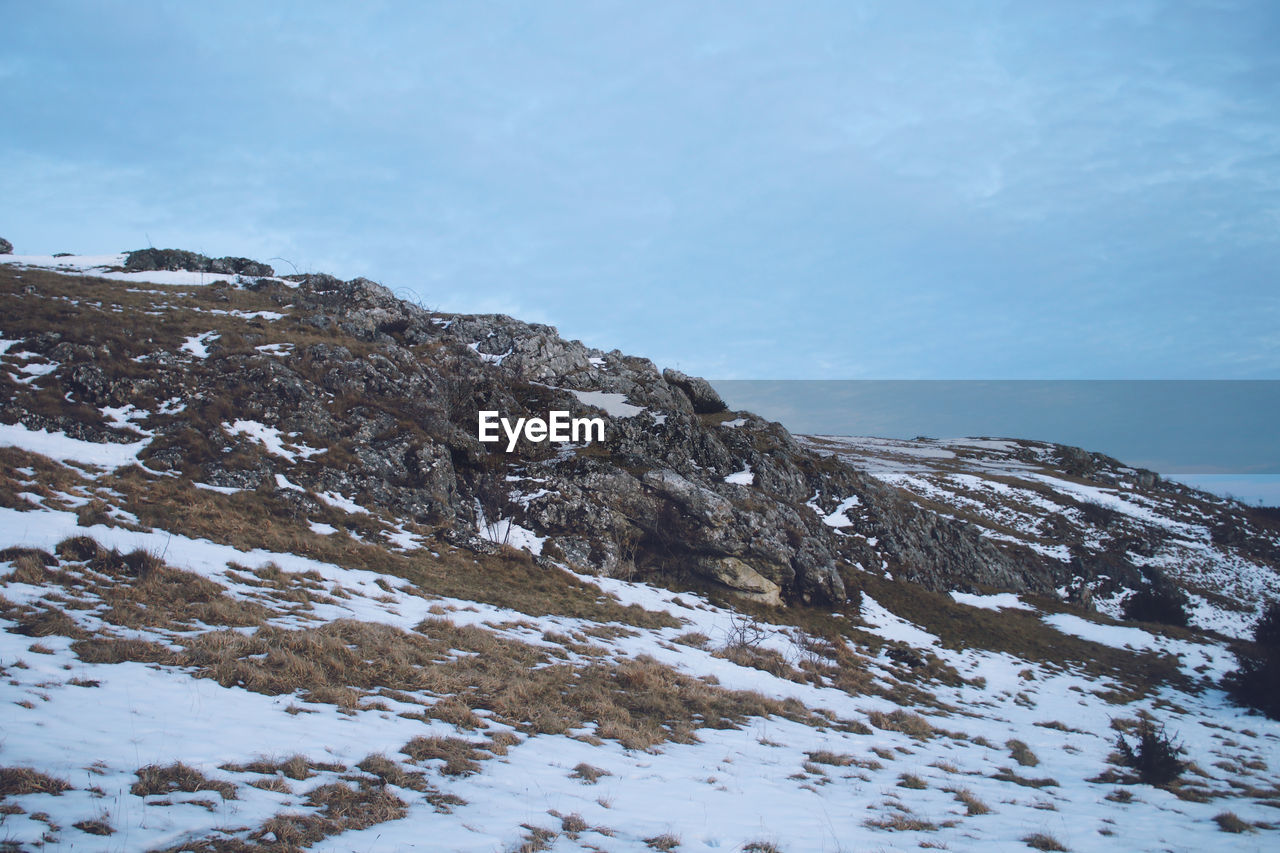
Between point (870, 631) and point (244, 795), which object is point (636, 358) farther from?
Result: point (244, 795)

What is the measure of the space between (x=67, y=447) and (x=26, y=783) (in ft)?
64.8

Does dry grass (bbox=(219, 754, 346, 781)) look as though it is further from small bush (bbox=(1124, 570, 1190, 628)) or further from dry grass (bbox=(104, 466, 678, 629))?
small bush (bbox=(1124, 570, 1190, 628))

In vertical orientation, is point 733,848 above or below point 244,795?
below

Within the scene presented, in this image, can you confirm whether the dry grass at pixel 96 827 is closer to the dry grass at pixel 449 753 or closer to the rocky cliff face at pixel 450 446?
the dry grass at pixel 449 753

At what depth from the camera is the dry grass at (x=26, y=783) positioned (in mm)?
5250

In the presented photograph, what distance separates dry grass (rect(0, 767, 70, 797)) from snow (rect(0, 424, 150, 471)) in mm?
17868

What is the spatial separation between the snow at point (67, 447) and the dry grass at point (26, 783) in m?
17.9

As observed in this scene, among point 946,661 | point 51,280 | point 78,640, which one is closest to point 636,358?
point 946,661

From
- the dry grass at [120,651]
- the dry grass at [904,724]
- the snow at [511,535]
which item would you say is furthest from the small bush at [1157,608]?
the dry grass at [120,651]

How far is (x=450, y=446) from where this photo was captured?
2770cm

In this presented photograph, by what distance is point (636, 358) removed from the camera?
4778 cm

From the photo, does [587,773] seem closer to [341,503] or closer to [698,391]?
[341,503]

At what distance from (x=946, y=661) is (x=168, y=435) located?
31.9 meters

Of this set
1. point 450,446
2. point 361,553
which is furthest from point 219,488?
point 450,446
